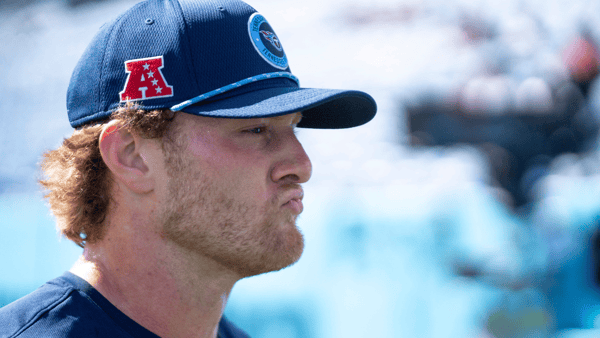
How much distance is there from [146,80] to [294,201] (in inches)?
16.6

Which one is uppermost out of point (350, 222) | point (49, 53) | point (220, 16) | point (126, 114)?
point (220, 16)

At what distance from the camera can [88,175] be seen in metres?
1.12

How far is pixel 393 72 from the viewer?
10.7 ft

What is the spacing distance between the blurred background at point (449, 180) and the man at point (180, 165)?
211 centimetres

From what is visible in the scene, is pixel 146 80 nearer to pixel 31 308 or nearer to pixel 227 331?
pixel 31 308

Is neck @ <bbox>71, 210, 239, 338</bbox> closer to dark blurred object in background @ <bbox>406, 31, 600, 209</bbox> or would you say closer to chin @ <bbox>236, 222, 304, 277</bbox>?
chin @ <bbox>236, 222, 304, 277</bbox>

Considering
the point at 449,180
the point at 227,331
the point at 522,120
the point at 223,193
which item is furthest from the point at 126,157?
the point at 522,120

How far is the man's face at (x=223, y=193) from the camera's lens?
1.02m

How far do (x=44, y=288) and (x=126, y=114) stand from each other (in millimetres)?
405

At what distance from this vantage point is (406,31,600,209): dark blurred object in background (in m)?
2.91

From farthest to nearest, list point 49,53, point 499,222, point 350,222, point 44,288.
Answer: point 49,53
point 350,222
point 499,222
point 44,288

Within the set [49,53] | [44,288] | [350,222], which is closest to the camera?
[44,288]

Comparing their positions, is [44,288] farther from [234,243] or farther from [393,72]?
[393,72]

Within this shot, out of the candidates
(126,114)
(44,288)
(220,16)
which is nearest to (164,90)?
(126,114)
